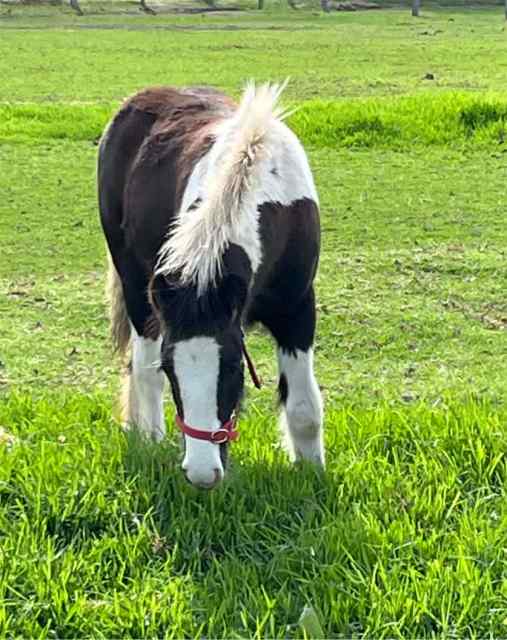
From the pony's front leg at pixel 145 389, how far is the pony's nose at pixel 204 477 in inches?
54.2

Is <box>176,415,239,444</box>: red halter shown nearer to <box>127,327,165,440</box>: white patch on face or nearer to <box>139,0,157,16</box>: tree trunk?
<box>127,327,165,440</box>: white patch on face

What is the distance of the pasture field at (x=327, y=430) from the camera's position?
2.91 m

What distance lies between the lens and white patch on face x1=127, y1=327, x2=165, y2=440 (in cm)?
435

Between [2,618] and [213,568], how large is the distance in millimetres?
594

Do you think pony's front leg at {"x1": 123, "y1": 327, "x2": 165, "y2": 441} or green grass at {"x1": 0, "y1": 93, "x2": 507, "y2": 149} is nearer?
pony's front leg at {"x1": 123, "y1": 327, "x2": 165, "y2": 441}

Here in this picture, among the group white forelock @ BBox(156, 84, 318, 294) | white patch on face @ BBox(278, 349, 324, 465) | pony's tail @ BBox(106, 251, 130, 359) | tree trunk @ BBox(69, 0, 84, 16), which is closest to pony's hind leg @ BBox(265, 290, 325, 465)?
white patch on face @ BBox(278, 349, 324, 465)

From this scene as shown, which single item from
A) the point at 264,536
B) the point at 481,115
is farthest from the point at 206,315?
the point at 481,115

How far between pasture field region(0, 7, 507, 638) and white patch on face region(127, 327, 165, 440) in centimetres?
15

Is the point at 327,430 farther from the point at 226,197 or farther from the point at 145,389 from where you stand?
the point at 226,197

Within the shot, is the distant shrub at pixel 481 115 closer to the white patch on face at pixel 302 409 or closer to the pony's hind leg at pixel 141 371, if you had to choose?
the pony's hind leg at pixel 141 371

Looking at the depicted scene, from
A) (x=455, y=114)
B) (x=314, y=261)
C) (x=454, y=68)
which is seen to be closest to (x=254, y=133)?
(x=314, y=261)

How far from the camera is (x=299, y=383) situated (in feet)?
12.8

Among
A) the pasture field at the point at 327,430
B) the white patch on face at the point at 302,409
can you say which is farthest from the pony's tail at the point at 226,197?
the pasture field at the point at 327,430

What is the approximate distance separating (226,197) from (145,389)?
137 cm
